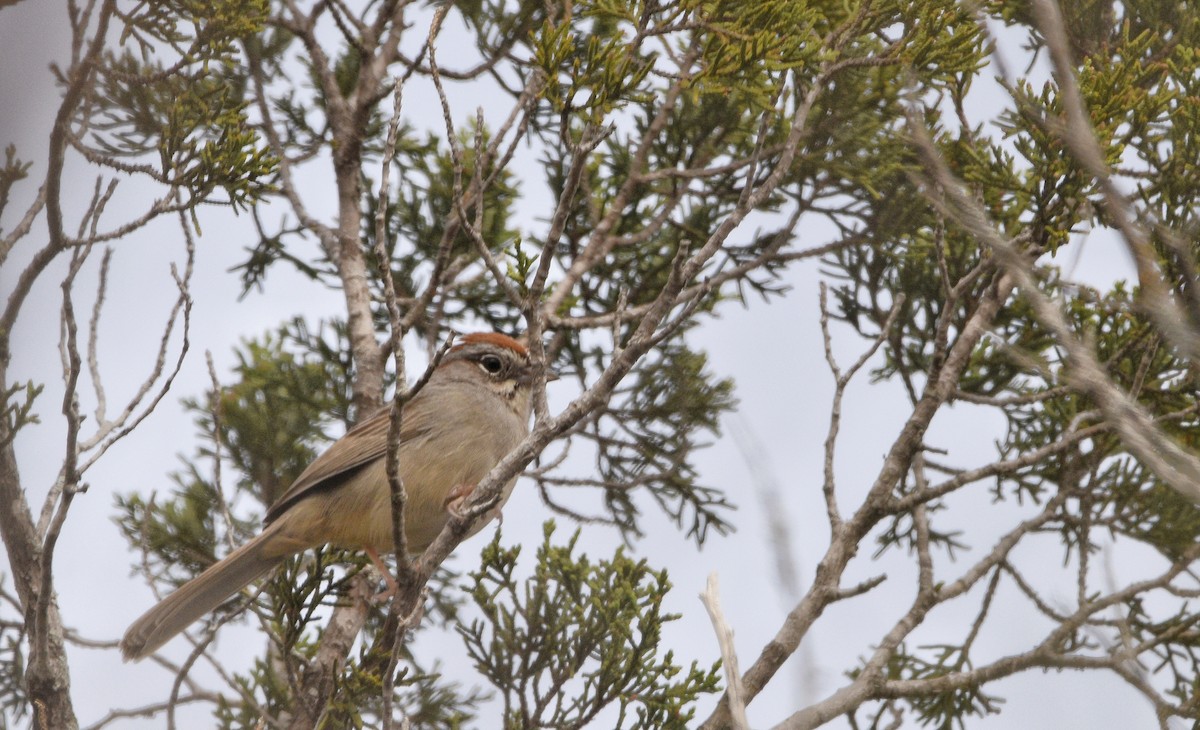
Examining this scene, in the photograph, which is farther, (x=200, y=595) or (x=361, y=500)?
(x=361, y=500)

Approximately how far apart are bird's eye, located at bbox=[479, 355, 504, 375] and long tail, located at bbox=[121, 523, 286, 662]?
1275 millimetres

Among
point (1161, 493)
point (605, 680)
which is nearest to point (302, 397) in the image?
point (605, 680)

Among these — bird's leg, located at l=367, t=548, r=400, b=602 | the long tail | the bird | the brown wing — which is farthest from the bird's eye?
the long tail

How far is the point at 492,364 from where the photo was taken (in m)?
5.76

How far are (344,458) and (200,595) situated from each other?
2.66 feet

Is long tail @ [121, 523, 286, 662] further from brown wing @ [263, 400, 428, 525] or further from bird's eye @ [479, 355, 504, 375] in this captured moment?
bird's eye @ [479, 355, 504, 375]

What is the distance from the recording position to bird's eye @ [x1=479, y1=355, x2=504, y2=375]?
18.9ft

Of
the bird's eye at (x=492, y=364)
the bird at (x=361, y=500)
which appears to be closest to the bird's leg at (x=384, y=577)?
the bird at (x=361, y=500)

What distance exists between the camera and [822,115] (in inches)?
213

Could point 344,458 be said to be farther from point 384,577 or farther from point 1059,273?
point 1059,273

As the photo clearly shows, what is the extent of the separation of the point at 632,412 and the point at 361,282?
1498 millimetres

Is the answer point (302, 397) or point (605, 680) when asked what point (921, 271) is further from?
point (302, 397)

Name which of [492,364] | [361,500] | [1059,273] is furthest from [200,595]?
[1059,273]

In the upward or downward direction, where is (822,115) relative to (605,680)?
upward
